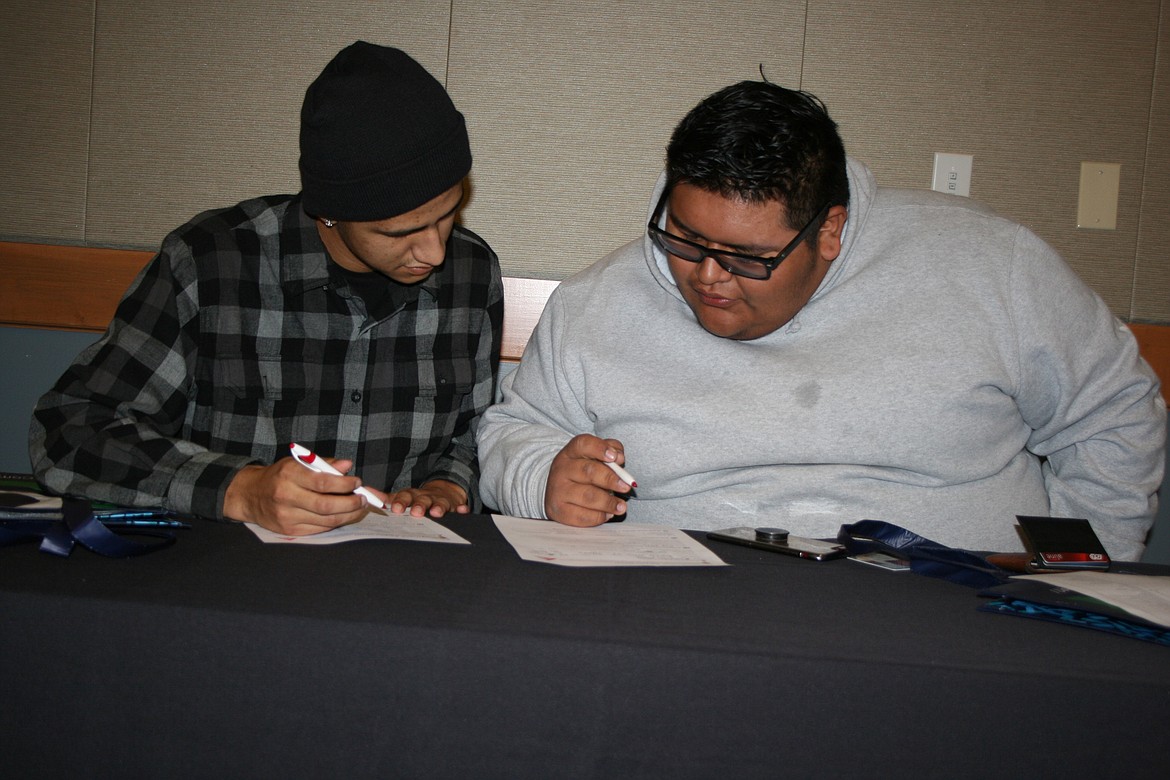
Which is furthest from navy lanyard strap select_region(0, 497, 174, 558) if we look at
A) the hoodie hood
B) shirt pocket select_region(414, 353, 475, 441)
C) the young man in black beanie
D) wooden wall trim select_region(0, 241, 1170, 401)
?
wooden wall trim select_region(0, 241, 1170, 401)

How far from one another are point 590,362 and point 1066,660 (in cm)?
96

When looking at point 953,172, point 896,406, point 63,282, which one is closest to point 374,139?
point 896,406

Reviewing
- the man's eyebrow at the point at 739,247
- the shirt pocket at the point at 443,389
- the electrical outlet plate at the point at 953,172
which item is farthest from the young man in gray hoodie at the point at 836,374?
the electrical outlet plate at the point at 953,172

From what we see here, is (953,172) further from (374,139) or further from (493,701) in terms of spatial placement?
(493,701)

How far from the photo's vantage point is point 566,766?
0.75 meters

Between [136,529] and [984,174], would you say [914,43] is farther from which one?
[136,529]

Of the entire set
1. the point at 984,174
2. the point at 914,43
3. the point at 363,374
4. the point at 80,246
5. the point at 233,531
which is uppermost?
the point at 914,43

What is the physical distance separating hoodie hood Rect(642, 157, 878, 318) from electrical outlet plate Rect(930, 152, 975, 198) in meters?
0.90

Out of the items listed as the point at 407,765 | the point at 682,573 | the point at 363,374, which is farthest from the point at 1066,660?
the point at 363,374

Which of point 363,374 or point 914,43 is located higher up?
point 914,43

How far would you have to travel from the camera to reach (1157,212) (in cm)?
246

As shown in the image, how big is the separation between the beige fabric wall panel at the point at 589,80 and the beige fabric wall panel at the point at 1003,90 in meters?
0.19

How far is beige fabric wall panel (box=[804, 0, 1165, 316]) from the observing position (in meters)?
2.42

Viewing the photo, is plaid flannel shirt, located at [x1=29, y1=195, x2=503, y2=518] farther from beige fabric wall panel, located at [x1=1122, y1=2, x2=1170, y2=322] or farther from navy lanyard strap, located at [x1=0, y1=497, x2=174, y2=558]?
beige fabric wall panel, located at [x1=1122, y1=2, x2=1170, y2=322]
